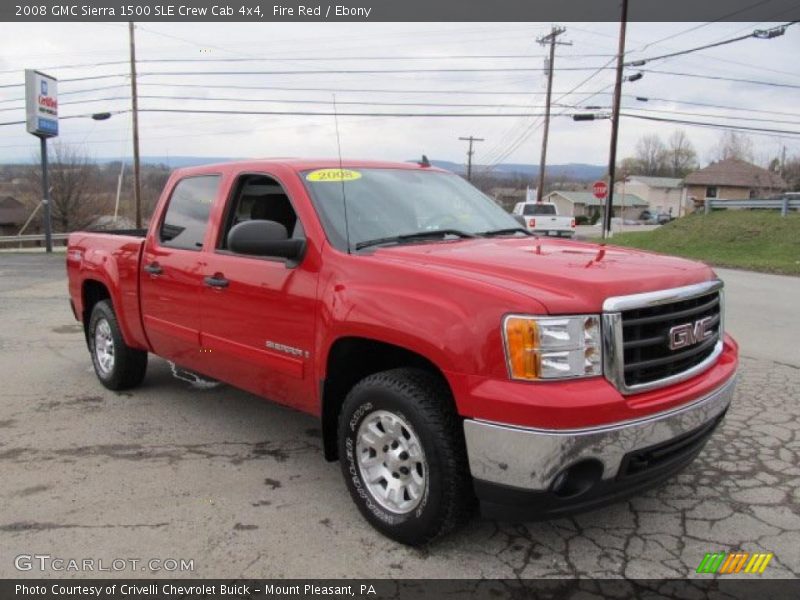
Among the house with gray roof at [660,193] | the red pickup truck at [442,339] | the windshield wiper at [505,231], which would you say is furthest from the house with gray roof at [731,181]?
the red pickup truck at [442,339]

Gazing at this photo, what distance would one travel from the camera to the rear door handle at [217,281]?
4117mm

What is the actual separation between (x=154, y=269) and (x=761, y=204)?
26.0 metres

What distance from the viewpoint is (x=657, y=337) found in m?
2.96

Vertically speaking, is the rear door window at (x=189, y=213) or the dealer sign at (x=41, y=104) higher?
the dealer sign at (x=41, y=104)

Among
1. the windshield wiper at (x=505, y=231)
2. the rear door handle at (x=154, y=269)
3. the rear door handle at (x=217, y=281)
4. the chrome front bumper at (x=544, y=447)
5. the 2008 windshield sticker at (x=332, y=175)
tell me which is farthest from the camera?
the rear door handle at (x=154, y=269)

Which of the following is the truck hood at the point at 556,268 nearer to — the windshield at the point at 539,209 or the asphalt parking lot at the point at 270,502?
the asphalt parking lot at the point at 270,502

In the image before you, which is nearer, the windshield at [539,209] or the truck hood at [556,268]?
the truck hood at [556,268]

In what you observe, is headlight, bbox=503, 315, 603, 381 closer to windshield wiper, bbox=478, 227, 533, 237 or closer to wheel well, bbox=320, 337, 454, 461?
wheel well, bbox=320, 337, 454, 461

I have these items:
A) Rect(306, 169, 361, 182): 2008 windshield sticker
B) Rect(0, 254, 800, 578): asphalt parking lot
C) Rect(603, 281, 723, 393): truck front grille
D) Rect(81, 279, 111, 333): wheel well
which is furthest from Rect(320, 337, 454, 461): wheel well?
Rect(81, 279, 111, 333): wheel well

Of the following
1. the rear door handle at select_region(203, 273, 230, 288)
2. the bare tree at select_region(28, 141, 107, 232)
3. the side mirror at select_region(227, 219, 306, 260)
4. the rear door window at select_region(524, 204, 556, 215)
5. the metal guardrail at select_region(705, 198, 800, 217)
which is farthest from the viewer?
the bare tree at select_region(28, 141, 107, 232)

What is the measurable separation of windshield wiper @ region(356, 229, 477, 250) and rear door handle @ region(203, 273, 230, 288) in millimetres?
1001

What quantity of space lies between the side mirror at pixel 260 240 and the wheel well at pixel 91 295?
2.89 m

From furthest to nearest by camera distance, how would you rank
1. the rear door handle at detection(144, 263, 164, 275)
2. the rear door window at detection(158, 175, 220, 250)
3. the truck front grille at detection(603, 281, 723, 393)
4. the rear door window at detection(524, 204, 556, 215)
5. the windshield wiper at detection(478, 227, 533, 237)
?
the rear door window at detection(524, 204, 556, 215) < the rear door handle at detection(144, 263, 164, 275) < the rear door window at detection(158, 175, 220, 250) < the windshield wiper at detection(478, 227, 533, 237) < the truck front grille at detection(603, 281, 723, 393)

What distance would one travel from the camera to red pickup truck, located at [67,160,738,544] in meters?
2.72
